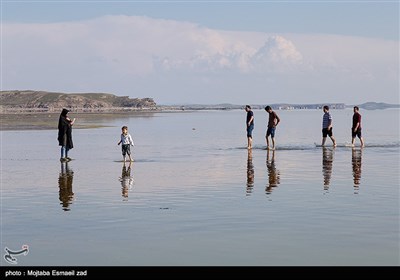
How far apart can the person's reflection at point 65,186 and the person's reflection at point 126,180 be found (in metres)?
1.35

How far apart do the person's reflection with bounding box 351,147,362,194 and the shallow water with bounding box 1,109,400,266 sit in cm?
6

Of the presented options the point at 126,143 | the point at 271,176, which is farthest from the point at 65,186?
the point at 126,143

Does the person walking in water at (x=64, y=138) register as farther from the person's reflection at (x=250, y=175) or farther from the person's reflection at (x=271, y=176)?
the person's reflection at (x=271, y=176)

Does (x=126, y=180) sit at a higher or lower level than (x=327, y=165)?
lower

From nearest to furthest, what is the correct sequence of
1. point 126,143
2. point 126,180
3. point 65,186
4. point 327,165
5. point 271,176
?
point 65,186
point 126,180
point 271,176
point 327,165
point 126,143

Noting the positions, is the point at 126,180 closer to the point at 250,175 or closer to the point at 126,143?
the point at 250,175

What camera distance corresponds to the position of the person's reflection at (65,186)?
15.6 m

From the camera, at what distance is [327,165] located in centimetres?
2359

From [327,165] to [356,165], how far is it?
1.02 m

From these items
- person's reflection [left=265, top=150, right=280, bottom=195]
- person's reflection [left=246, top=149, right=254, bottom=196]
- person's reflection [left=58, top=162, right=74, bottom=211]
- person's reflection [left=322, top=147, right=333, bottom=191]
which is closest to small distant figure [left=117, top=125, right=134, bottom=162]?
person's reflection [left=58, top=162, right=74, bottom=211]

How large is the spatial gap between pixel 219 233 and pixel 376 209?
4079 millimetres
